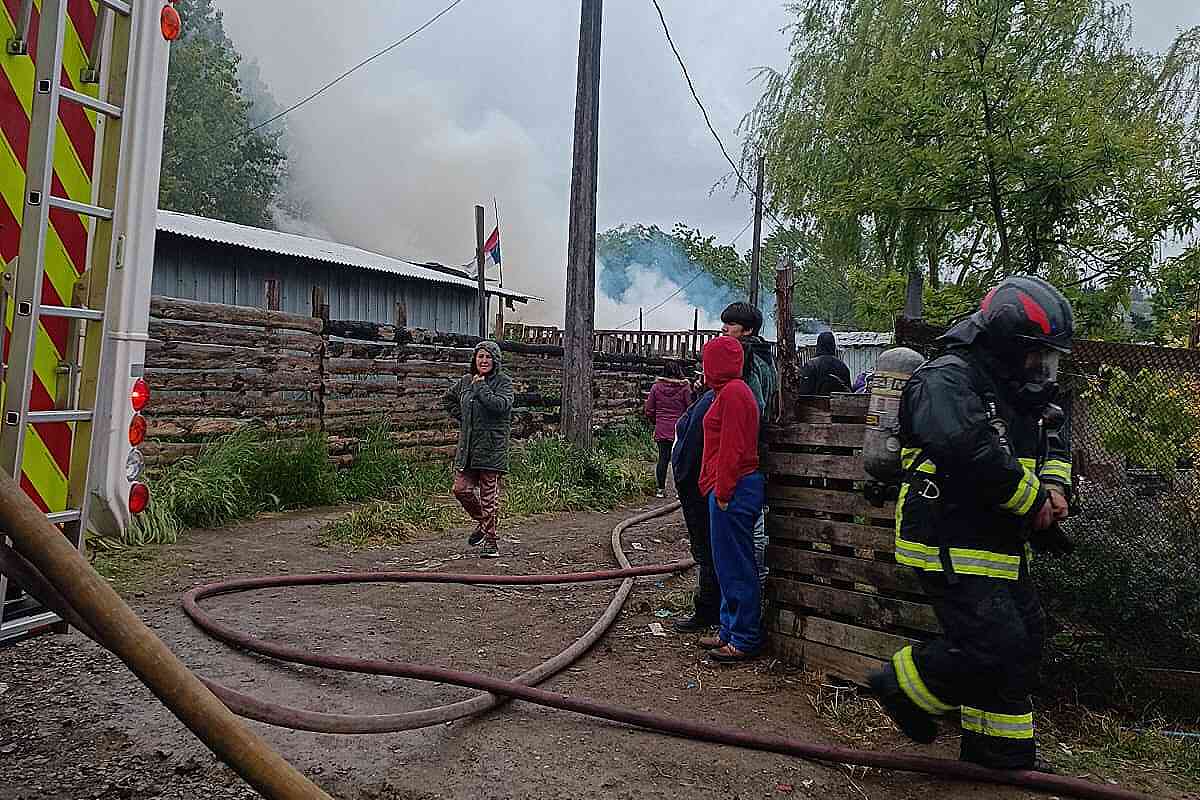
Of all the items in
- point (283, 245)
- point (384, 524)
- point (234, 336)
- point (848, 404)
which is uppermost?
point (283, 245)

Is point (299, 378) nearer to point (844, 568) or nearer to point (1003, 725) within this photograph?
point (844, 568)

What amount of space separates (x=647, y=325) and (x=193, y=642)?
4587 centimetres

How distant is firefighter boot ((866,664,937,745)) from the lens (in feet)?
11.6

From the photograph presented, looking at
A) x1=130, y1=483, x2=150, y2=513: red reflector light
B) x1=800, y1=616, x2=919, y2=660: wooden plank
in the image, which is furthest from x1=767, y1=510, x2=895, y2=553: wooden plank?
x1=130, y1=483, x2=150, y2=513: red reflector light

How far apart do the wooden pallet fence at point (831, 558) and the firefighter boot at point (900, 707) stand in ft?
1.86

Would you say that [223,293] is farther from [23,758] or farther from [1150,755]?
[1150,755]

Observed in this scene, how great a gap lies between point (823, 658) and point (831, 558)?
48 cm

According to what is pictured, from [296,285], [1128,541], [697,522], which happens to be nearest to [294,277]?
[296,285]

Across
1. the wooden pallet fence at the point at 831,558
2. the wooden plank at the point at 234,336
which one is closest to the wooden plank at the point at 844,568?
the wooden pallet fence at the point at 831,558

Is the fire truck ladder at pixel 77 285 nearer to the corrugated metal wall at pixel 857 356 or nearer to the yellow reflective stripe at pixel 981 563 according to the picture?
the yellow reflective stripe at pixel 981 563

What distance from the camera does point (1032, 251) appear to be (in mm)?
9570

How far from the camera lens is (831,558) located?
456cm

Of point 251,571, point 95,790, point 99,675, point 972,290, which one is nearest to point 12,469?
point 95,790

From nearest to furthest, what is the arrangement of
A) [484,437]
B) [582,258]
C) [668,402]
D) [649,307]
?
[484,437], [668,402], [582,258], [649,307]
